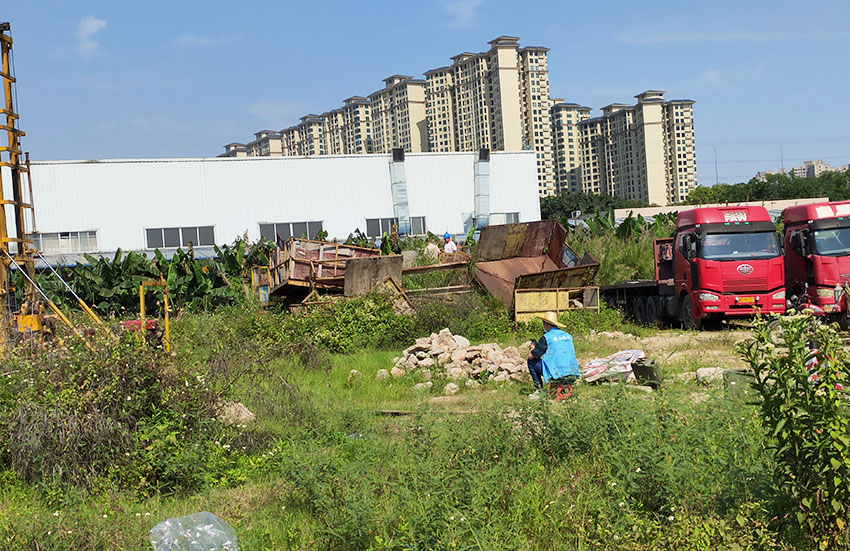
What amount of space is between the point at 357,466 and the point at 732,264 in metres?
12.6

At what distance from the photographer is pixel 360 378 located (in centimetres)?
1335

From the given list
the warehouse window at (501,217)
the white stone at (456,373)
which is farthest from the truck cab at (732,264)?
the warehouse window at (501,217)

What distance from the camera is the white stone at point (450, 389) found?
1223cm

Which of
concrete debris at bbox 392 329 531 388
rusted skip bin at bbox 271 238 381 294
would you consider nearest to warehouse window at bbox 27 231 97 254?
rusted skip bin at bbox 271 238 381 294

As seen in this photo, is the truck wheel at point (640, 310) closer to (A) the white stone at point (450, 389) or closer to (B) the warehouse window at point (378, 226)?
(A) the white stone at point (450, 389)

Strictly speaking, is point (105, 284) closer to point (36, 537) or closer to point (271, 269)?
point (271, 269)

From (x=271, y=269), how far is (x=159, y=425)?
50.0 ft

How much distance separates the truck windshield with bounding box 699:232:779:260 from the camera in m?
17.2

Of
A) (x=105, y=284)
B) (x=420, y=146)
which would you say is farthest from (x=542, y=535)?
(x=420, y=146)

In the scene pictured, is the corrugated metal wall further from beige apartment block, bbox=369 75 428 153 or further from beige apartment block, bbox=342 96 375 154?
beige apartment block, bbox=342 96 375 154

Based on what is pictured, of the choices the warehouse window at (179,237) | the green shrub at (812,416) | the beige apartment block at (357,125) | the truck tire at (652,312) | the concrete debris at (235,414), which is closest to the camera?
the green shrub at (812,416)

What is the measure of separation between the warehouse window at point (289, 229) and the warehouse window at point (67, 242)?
702cm

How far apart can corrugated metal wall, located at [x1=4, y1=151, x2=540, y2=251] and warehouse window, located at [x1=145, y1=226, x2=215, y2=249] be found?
25 centimetres

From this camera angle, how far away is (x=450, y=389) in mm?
12312
